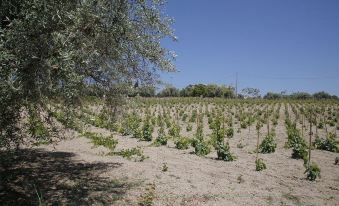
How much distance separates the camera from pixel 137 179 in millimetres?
11680

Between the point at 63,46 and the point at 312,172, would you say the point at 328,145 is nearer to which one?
the point at 312,172

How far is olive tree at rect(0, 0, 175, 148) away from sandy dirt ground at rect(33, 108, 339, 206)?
324 centimetres

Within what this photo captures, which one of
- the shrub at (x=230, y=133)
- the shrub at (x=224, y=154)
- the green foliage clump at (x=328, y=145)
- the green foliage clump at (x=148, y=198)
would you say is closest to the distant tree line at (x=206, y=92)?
the shrub at (x=230, y=133)

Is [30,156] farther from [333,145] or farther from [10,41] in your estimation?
[333,145]

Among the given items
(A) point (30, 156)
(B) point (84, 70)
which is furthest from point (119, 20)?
(A) point (30, 156)

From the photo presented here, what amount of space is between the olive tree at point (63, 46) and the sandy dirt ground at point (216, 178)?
324 centimetres

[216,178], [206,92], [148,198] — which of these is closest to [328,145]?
[216,178]

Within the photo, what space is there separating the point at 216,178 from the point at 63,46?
6.66m

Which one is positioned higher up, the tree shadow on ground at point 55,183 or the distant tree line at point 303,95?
the distant tree line at point 303,95

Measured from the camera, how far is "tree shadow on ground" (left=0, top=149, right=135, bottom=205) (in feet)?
33.0

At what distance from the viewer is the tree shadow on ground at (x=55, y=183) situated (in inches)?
396

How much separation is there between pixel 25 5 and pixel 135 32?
3198mm

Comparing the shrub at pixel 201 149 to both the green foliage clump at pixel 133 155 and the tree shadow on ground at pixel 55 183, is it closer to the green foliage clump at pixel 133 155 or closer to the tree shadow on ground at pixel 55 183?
the green foliage clump at pixel 133 155

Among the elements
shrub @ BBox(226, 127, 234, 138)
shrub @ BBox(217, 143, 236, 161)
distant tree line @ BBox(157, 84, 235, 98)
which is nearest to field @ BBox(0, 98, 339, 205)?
shrub @ BBox(217, 143, 236, 161)
